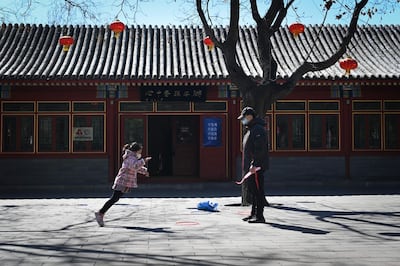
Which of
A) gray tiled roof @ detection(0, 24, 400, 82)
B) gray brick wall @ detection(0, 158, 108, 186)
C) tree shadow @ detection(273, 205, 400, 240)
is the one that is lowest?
tree shadow @ detection(273, 205, 400, 240)

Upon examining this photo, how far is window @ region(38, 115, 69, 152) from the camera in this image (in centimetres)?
1462

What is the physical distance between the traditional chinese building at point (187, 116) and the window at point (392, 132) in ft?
Result: 0.09

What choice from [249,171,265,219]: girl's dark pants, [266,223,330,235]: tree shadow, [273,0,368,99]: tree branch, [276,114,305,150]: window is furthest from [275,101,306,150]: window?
[266,223,330,235]: tree shadow

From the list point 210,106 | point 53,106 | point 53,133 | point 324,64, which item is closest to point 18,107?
point 53,106

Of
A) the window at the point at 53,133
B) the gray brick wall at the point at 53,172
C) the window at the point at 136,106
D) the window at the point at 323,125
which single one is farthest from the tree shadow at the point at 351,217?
the window at the point at 53,133

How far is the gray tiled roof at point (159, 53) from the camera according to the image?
1404cm

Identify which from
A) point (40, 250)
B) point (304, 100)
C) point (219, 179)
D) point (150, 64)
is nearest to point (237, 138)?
point (219, 179)

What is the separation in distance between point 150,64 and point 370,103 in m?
6.40

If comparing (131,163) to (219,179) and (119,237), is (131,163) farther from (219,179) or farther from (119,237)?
(219,179)

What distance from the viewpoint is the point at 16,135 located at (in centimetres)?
1457

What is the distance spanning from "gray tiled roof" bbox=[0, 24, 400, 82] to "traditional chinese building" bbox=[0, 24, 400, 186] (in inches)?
2.9

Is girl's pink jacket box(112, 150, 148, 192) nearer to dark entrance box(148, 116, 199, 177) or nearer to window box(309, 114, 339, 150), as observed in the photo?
dark entrance box(148, 116, 199, 177)

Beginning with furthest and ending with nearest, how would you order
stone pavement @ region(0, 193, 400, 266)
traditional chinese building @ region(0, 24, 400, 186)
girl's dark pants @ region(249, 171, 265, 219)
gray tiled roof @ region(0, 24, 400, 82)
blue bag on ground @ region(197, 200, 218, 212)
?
traditional chinese building @ region(0, 24, 400, 186)
gray tiled roof @ region(0, 24, 400, 82)
blue bag on ground @ region(197, 200, 218, 212)
girl's dark pants @ region(249, 171, 265, 219)
stone pavement @ region(0, 193, 400, 266)

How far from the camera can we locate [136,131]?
14.8 meters
